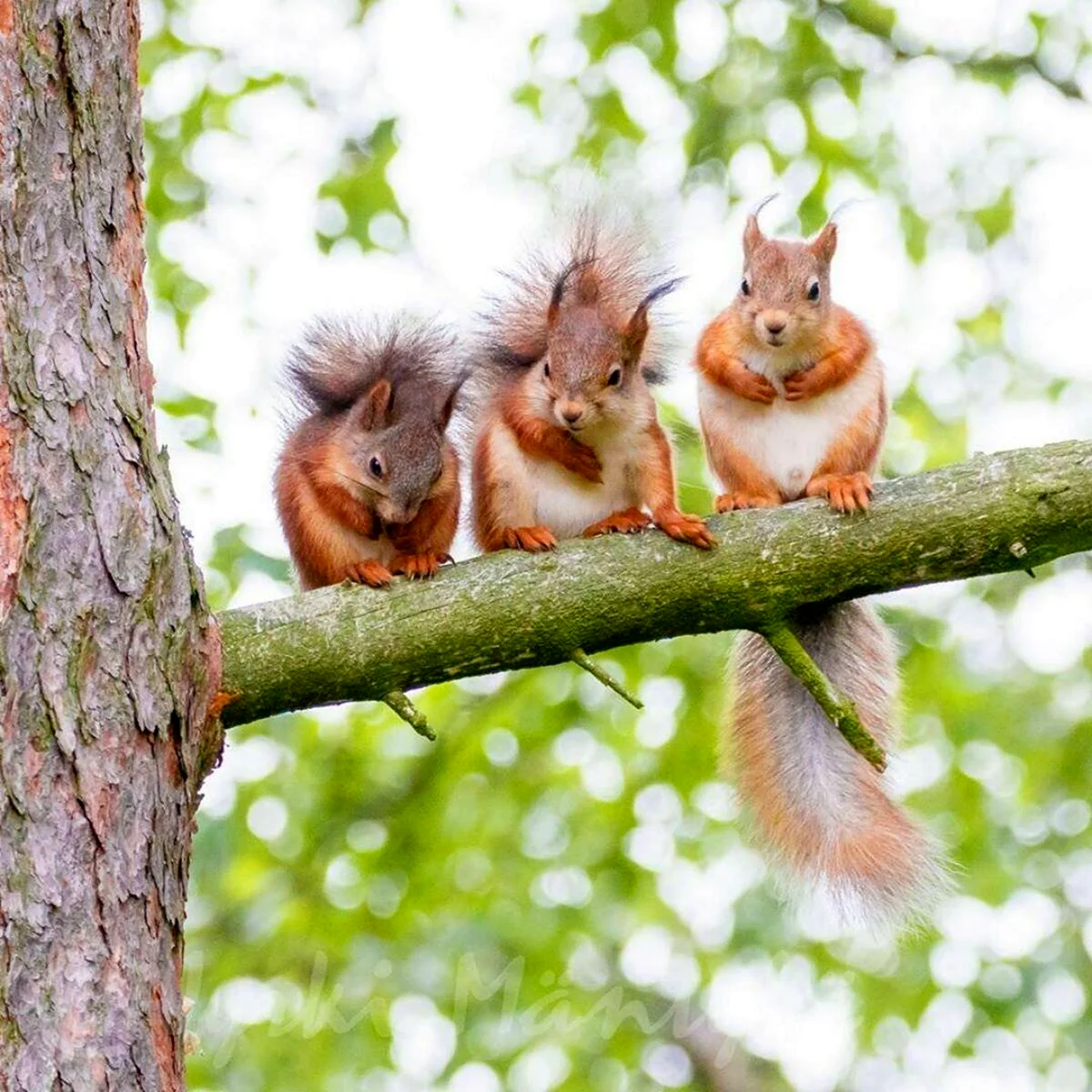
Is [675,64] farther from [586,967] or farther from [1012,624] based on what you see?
[586,967]

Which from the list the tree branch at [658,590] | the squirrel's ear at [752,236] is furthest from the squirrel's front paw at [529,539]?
the squirrel's ear at [752,236]

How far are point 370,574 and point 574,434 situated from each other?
2.49 ft

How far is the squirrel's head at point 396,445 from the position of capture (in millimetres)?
3342

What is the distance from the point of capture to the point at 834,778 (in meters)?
3.08

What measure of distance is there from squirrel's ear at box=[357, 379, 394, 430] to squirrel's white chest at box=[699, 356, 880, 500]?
2.27ft

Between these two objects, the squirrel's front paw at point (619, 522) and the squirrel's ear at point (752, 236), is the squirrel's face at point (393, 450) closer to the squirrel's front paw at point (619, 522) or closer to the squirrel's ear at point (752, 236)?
the squirrel's front paw at point (619, 522)

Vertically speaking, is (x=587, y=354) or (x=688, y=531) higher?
(x=688, y=531)

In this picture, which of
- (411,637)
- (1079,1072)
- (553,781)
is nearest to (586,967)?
(553,781)

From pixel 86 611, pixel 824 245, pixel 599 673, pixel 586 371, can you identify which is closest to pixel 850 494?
pixel 599 673

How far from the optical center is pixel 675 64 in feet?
18.5

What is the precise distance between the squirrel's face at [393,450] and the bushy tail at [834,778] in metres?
0.76

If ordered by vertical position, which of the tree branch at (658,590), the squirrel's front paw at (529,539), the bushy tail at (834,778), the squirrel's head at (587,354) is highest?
the tree branch at (658,590)

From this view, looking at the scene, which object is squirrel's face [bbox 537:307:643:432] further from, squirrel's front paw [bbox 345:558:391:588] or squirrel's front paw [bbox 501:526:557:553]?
squirrel's front paw [bbox 345:558:391:588]

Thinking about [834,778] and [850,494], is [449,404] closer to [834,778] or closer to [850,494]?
[834,778]
